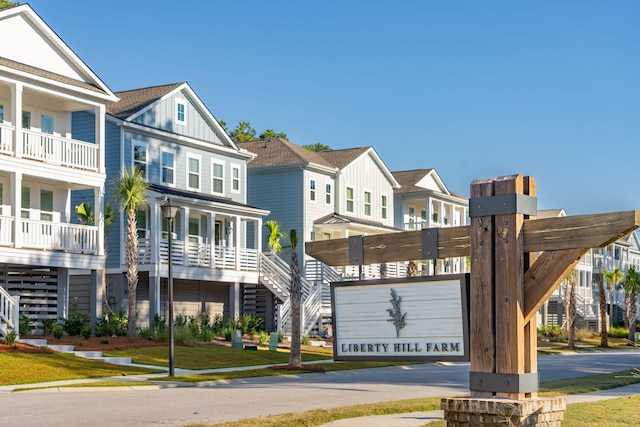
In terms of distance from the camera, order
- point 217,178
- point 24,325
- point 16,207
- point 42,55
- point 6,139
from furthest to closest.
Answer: point 217,178, point 42,55, point 6,139, point 16,207, point 24,325

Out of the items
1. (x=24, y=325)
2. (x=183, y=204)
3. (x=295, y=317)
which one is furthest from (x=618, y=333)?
(x=24, y=325)

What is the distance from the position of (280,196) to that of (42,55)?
20.0m

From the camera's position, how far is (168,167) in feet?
142

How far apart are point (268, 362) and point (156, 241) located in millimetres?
9209

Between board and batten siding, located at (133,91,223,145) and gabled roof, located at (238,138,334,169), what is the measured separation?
5.54 metres

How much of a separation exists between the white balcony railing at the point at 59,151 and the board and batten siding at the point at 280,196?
1777 centimetres

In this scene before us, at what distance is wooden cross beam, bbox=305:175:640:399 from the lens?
8.52m

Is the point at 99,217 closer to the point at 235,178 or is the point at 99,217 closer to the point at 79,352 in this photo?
the point at 79,352

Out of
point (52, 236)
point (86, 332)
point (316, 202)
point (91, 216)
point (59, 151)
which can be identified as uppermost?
point (59, 151)

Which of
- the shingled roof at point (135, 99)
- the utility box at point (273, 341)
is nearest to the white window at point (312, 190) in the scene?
the shingled roof at point (135, 99)

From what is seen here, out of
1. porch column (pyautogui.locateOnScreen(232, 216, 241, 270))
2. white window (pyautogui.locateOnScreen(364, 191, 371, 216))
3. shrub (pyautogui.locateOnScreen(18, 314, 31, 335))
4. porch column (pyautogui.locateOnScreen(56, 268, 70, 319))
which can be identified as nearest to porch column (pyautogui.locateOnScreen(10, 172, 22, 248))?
shrub (pyautogui.locateOnScreen(18, 314, 31, 335))

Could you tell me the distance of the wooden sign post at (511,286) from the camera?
852 centimetres

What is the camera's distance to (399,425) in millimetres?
13812

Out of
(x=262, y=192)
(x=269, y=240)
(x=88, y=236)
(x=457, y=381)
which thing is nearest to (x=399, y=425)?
(x=457, y=381)
